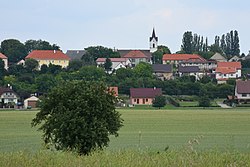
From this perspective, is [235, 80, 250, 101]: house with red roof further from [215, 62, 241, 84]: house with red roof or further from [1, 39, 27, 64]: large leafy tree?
[1, 39, 27, 64]: large leafy tree

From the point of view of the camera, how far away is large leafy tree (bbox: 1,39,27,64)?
537ft

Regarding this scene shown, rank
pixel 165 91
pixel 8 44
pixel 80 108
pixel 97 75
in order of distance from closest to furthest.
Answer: pixel 80 108
pixel 165 91
pixel 97 75
pixel 8 44

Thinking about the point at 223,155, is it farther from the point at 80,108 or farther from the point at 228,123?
the point at 228,123

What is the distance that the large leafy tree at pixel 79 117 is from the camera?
80.1ft

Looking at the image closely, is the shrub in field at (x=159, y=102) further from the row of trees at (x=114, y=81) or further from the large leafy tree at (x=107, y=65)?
the large leafy tree at (x=107, y=65)

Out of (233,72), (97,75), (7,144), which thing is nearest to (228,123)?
(7,144)

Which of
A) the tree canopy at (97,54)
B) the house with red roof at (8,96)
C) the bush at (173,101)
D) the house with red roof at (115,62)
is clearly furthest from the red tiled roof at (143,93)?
the tree canopy at (97,54)

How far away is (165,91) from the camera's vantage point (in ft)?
335

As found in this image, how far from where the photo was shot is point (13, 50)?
165 m

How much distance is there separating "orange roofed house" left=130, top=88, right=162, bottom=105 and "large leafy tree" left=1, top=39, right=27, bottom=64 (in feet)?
230

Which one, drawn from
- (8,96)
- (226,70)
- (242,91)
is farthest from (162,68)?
(8,96)

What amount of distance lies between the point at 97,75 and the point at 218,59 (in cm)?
6224

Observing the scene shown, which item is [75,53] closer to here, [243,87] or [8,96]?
[8,96]

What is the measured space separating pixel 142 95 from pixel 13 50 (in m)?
76.2
